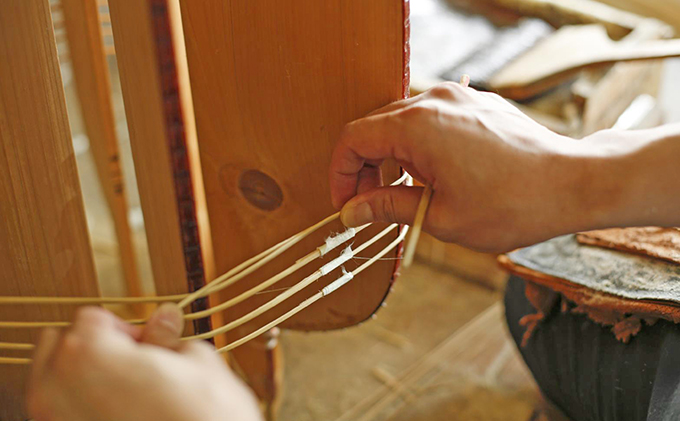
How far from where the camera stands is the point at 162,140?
0.53 meters

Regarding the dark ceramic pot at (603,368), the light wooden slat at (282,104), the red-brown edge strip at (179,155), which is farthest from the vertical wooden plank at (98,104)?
the dark ceramic pot at (603,368)

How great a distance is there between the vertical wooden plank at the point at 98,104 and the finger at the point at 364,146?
50 cm

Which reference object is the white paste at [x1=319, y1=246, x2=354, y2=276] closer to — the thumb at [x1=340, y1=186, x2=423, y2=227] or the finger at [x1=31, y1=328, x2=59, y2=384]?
the thumb at [x1=340, y1=186, x2=423, y2=227]

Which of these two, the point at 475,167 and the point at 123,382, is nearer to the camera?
the point at 123,382

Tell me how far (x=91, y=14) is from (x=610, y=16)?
1276mm

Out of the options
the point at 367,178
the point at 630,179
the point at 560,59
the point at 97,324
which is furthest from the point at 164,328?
the point at 560,59

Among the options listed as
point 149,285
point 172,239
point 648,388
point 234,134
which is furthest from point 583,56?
point 149,285

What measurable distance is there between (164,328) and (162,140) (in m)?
0.18

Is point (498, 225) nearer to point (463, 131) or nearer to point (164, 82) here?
point (463, 131)

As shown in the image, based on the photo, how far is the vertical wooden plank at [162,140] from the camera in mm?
487

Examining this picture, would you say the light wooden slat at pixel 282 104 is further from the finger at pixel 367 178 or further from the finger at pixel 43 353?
the finger at pixel 43 353

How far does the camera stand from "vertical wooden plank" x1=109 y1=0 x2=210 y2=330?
0.49m

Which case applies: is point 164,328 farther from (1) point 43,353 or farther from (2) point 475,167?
(2) point 475,167

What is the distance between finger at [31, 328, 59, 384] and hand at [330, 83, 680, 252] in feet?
0.99
